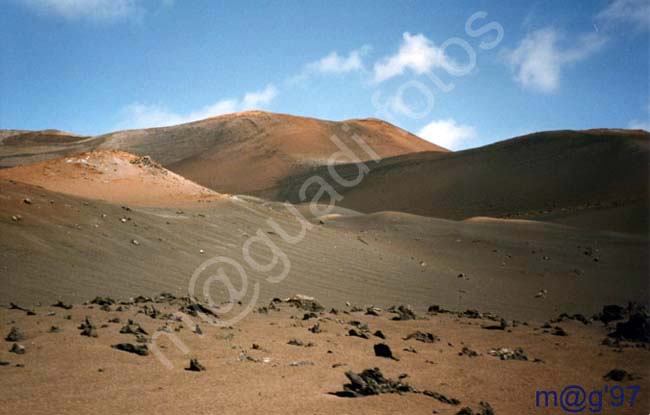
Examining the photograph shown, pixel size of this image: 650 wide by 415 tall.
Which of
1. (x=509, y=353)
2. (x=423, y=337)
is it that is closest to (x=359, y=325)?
(x=423, y=337)

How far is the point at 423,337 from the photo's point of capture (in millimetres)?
5383

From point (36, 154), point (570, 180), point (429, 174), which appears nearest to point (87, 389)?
point (570, 180)

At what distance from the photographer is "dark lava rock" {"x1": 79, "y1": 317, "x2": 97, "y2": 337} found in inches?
167

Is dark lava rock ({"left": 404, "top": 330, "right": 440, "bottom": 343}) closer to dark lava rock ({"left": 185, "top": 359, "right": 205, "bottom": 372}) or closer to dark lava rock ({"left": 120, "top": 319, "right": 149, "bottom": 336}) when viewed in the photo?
dark lava rock ({"left": 185, "top": 359, "right": 205, "bottom": 372})

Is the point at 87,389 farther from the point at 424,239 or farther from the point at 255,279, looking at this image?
the point at 424,239

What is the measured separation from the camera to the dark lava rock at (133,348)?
3.96 meters

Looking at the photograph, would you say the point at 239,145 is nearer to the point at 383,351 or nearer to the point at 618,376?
the point at 383,351

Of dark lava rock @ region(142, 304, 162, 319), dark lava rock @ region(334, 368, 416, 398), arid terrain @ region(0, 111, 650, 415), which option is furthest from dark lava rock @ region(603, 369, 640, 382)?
dark lava rock @ region(142, 304, 162, 319)

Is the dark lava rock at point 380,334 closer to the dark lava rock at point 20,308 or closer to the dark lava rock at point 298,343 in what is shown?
the dark lava rock at point 298,343

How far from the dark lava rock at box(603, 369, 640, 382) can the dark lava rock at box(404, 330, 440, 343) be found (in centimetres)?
161

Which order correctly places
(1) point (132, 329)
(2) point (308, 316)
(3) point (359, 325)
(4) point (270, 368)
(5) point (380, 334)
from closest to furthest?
1. (4) point (270, 368)
2. (1) point (132, 329)
3. (5) point (380, 334)
4. (3) point (359, 325)
5. (2) point (308, 316)

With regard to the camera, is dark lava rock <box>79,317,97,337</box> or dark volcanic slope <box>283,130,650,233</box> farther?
dark volcanic slope <box>283,130,650,233</box>

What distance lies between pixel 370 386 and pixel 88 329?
2.36m

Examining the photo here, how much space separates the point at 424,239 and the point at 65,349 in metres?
11.9
